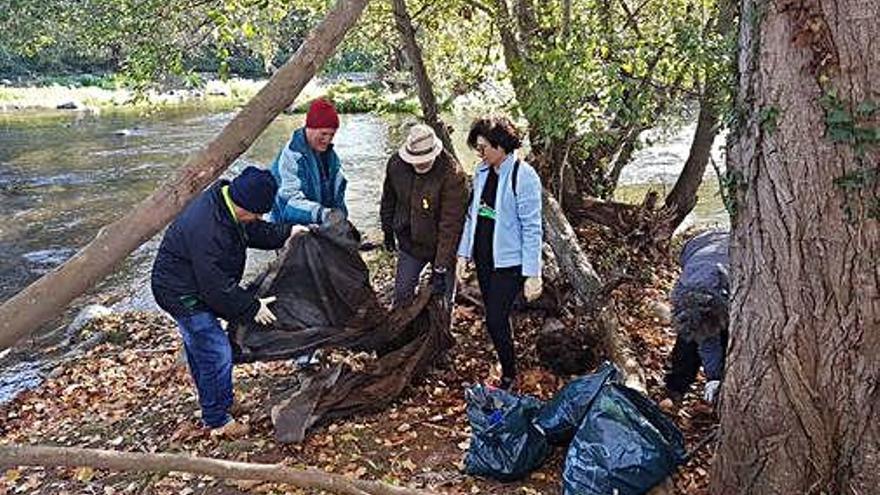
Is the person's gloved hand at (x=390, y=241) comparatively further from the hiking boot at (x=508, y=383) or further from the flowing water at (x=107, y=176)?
the flowing water at (x=107, y=176)

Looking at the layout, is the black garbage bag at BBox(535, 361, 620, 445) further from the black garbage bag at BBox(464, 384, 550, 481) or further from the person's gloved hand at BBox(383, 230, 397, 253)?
the person's gloved hand at BBox(383, 230, 397, 253)

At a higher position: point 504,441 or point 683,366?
point 683,366

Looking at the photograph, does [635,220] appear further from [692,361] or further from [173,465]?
[173,465]

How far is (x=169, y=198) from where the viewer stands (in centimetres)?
168

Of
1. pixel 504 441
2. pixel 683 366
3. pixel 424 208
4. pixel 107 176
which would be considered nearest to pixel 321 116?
pixel 424 208

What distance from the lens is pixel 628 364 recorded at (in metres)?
5.45

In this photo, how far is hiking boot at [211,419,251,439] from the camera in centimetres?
533

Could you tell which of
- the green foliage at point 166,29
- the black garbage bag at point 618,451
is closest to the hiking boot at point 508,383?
the black garbage bag at point 618,451

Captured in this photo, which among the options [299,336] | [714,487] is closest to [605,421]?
[714,487]

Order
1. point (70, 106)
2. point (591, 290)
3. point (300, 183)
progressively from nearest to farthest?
1. point (300, 183)
2. point (591, 290)
3. point (70, 106)

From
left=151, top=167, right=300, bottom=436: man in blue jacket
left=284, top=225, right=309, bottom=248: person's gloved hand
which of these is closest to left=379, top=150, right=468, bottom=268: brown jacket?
left=284, top=225, right=309, bottom=248: person's gloved hand

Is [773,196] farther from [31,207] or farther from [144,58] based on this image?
[31,207]

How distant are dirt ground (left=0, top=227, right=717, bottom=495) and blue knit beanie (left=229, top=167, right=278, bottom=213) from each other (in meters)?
1.43

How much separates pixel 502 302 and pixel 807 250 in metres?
2.27
